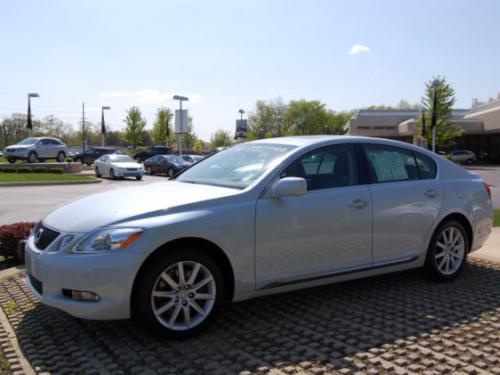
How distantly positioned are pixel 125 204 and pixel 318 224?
1.71 meters

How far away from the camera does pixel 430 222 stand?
541 cm

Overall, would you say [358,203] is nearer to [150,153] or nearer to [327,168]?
[327,168]

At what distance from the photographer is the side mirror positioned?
4.27m

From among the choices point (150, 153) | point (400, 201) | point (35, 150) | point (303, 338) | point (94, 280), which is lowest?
point (303, 338)

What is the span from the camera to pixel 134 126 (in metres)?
73.6

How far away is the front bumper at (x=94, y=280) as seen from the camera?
3656 mm

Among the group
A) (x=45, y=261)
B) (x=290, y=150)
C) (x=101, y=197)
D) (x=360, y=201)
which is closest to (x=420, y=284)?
(x=360, y=201)

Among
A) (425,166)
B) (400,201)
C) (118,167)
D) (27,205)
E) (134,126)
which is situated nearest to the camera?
(400,201)

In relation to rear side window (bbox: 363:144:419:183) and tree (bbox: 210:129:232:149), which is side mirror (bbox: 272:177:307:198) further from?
tree (bbox: 210:129:232:149)

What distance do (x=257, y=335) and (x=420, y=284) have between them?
242 cm

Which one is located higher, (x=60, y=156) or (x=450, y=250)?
(x=60, y=156)

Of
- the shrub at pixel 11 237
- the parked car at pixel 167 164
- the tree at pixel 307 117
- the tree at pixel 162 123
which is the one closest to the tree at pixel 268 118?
the tree at pixel 307 117

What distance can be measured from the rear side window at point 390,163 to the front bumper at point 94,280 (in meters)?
2.65

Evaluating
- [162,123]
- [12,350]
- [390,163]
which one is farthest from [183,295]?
[162,123]
